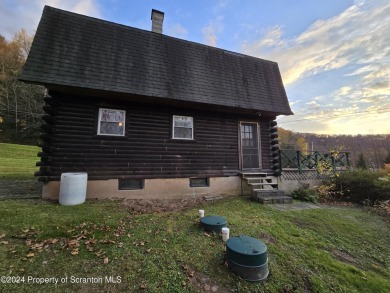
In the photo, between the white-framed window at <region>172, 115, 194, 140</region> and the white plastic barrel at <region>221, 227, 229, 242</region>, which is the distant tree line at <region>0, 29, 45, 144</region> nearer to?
the white-framed window at <region>172, 115, 194, 140</region>

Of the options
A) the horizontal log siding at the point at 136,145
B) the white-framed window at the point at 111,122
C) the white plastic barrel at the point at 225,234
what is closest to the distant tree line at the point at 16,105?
the horizontal log siding at the point at 136,145

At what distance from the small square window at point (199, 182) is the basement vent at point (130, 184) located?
2.12m

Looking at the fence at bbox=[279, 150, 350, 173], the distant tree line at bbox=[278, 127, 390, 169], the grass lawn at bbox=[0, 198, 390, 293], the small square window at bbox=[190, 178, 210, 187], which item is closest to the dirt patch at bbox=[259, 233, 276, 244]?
the grass lawn at bbox=[0, 198, 390, 293]

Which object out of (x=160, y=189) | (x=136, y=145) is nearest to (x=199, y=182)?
(x=160, y=189)

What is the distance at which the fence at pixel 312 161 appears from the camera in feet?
34.7

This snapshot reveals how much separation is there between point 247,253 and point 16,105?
32952 millimetres

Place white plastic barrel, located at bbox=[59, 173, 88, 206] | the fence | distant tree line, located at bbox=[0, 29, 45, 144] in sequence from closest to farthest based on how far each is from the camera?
white plastic barrel, located at bbox=[59, 173, 88, 206]
the fence
distant tree line, located at bbox=[0, 29, 45, 144]

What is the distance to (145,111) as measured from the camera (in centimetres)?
789

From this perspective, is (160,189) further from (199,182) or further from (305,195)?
(305,195)

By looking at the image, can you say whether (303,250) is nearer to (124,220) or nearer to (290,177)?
(124,220)

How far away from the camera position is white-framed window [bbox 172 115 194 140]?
8.39 metres

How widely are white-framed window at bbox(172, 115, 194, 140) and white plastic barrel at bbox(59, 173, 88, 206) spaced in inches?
152

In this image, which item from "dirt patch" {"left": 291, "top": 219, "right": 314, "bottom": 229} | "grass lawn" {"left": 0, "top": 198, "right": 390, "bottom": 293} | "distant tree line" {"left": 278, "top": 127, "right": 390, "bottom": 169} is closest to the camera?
"grass lawn" {"left": 0, "top": 198, "right": 390, "bottom": 293}

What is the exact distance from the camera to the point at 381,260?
4473mm
